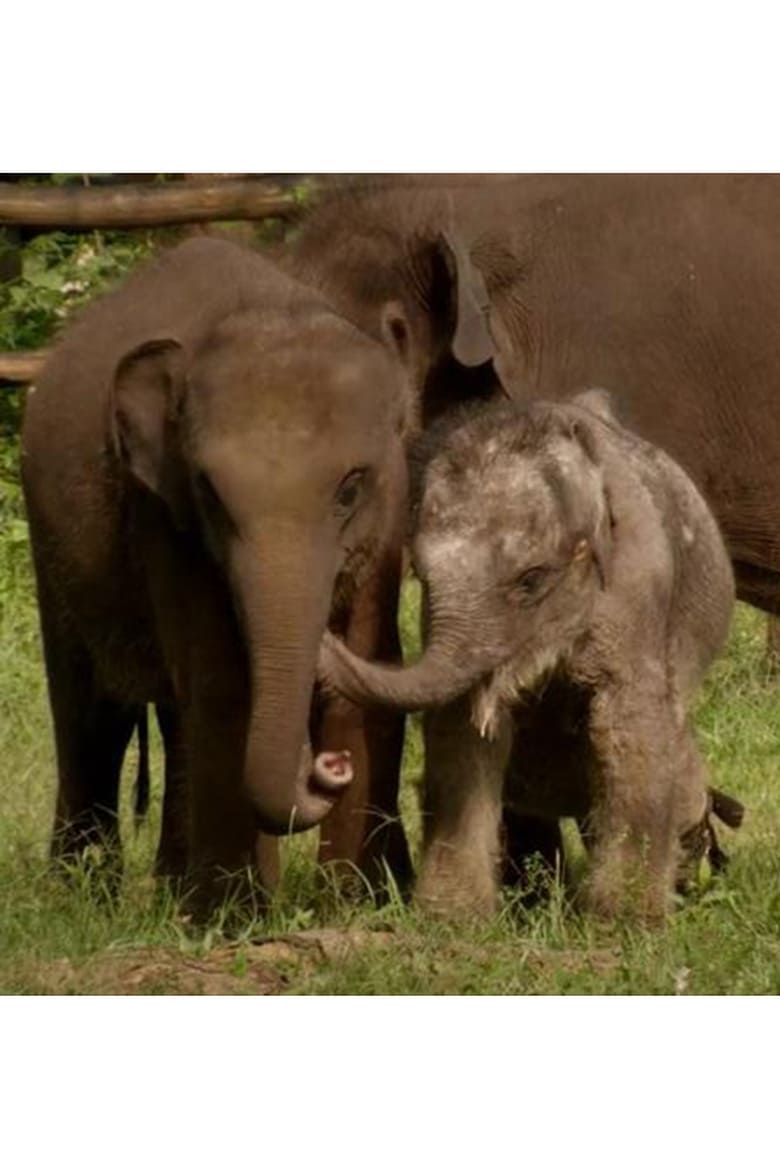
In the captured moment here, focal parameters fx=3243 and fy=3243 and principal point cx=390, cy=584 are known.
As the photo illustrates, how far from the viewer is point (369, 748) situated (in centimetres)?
705

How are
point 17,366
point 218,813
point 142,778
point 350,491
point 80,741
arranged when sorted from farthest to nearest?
1. point 17,366
2. point 80,741
3. point 142,778
4. point 218,813
5. point 350,491

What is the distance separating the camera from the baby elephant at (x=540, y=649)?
21.6ft

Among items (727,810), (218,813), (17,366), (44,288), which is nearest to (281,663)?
(218,813)

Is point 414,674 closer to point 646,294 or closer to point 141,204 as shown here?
point 646,294

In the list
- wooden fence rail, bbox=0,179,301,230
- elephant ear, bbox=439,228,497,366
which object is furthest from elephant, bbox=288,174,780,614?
wooden fence rail, bbox=0,179,301,230

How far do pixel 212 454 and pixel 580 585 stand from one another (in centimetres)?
82

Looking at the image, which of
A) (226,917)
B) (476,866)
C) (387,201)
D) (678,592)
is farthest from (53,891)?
(387,201)

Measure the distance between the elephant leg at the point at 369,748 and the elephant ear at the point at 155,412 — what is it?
1.49ft

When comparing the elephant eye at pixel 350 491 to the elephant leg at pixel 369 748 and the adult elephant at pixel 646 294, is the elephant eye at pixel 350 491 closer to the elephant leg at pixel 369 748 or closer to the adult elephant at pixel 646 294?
the elephant leg at pixel 369 748

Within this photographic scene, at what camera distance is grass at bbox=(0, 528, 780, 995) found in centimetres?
629

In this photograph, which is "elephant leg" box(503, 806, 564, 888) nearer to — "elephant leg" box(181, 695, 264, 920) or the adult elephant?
"elephant leg" box(181, 695, 264, 920)

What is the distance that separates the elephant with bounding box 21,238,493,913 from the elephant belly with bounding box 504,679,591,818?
276 mm

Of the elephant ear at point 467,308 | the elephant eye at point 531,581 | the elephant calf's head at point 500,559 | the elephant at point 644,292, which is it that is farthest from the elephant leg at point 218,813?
the elephant at point 644,292

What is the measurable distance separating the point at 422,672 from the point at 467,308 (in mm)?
1654
